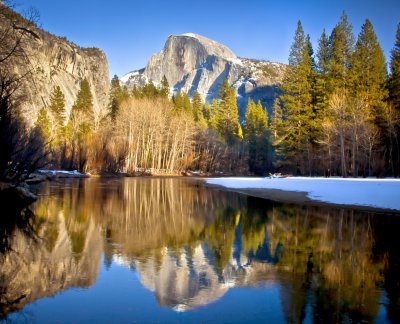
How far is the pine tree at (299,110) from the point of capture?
4308cm

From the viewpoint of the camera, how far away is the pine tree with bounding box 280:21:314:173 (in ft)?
→ 141

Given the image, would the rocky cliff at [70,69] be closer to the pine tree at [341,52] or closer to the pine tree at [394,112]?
the pine tree at [341,52]

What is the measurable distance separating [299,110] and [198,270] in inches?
1572

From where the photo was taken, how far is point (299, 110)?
43.7 m

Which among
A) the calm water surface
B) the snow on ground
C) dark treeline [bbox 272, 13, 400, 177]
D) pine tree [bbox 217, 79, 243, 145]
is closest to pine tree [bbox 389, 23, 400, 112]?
dark treeline [bbox 272, 13, 400, 177]

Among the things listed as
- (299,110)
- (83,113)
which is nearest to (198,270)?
(299,110)

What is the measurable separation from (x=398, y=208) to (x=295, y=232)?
7.09m

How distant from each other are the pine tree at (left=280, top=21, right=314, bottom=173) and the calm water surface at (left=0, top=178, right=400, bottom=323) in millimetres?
31931

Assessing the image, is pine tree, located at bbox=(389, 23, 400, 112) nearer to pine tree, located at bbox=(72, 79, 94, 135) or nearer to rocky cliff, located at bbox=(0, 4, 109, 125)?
pine tree, located at bbox=(72, 79, 94, 135)

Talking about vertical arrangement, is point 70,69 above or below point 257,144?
above

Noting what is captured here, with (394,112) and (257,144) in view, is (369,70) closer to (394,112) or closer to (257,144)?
(394,112)

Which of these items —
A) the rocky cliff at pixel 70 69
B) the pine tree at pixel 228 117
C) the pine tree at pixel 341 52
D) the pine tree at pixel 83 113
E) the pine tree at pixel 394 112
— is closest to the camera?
the pine tree at pixel 394 112

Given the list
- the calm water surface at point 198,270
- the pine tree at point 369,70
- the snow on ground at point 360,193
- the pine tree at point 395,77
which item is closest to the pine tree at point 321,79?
the pine tree at point 369,70

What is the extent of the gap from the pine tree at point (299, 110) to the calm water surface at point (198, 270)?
105ft
